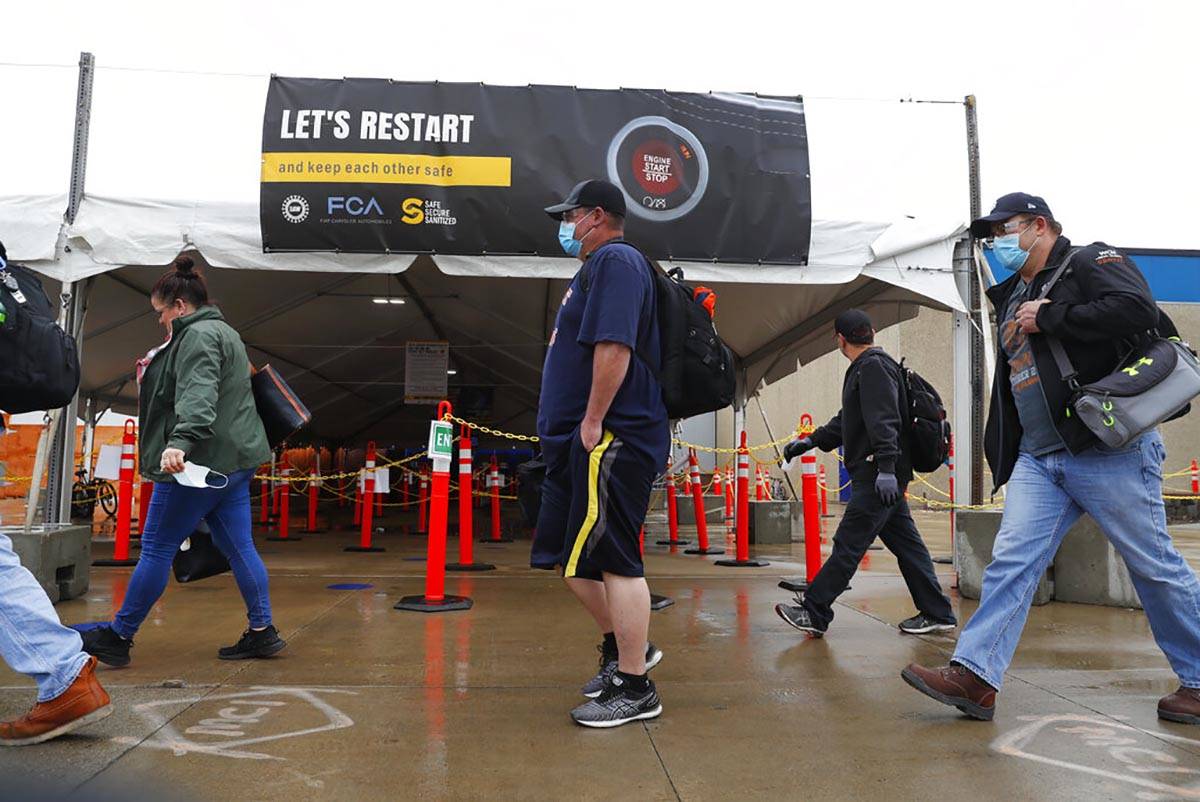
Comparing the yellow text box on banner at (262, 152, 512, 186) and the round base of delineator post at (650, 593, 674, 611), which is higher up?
the yellow text box on banner at (262, 152, 512, 186)

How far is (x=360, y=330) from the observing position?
41.2ft

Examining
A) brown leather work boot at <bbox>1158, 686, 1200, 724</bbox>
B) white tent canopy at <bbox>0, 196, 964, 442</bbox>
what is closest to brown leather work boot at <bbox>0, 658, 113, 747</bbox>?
brown leather work boot at <bbox>1158, 686, 1200, 724</bbox>

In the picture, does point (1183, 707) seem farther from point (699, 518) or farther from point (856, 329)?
point (699, 518)

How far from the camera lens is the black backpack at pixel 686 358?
306 centimetres

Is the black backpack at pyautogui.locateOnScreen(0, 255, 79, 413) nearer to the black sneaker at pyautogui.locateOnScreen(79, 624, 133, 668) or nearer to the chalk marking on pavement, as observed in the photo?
the black sneaker at pyautogui.locateOnScreen(79, 624, 133, 668)

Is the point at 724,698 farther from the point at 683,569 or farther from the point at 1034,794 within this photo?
the point at 683,569

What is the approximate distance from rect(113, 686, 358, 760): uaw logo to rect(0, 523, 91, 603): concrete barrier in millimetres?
2828

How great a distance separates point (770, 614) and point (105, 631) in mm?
3762

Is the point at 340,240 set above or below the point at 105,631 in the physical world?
above

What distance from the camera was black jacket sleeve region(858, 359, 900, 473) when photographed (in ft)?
14.4

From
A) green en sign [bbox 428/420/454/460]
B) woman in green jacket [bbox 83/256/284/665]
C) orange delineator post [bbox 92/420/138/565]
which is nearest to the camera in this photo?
woman in green jacket [bbox 83/256/284/665]

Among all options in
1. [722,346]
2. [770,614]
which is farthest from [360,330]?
[722,346]

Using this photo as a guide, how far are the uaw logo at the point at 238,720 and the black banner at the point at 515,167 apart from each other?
3.90m

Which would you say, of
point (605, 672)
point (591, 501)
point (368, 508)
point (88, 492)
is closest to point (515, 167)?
point (591, 501)
